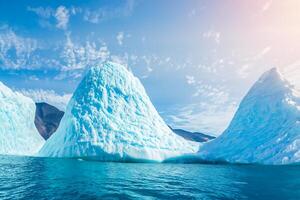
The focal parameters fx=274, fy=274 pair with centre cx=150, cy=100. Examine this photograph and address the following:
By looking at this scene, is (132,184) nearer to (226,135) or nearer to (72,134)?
(72,134)

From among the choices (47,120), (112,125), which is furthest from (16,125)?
(47,120)

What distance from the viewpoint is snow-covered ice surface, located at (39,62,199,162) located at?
28.0 meters

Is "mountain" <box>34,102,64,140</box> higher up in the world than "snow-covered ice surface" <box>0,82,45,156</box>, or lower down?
higher up

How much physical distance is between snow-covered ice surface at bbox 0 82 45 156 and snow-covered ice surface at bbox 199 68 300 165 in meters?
29.9

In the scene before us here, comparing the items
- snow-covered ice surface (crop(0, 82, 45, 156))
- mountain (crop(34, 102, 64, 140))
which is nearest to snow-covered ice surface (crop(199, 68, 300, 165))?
snow-covered ice surface (crop(0, 82, 45, 156))

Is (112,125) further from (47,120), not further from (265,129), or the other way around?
(47,120)

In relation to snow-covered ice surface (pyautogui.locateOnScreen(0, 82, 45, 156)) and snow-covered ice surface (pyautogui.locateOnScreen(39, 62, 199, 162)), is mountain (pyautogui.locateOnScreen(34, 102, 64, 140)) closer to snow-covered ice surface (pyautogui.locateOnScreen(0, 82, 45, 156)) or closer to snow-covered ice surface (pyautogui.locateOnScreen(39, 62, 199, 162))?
snow-covered ice surface (pyautogui.locateOnScreen(0, 82, 45, 156))

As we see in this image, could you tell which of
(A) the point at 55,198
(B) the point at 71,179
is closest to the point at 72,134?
(B) the point at 71,179

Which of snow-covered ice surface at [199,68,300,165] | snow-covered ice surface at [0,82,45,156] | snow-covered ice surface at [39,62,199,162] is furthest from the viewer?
snow-covered ice surface at [0,82,45,156]

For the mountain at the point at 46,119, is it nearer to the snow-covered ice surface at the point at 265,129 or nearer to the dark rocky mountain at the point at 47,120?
the dark rocky mountain at the point at 47,120

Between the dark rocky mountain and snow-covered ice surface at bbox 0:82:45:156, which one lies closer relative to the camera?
snow-covered ice surface at bbox 0:82:45:156

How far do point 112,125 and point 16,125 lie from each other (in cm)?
2271

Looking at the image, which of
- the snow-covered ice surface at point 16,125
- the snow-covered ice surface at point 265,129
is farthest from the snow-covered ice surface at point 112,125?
the snow-covered ice surface at point 16,125

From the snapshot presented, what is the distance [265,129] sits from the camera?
2745 centimetres
